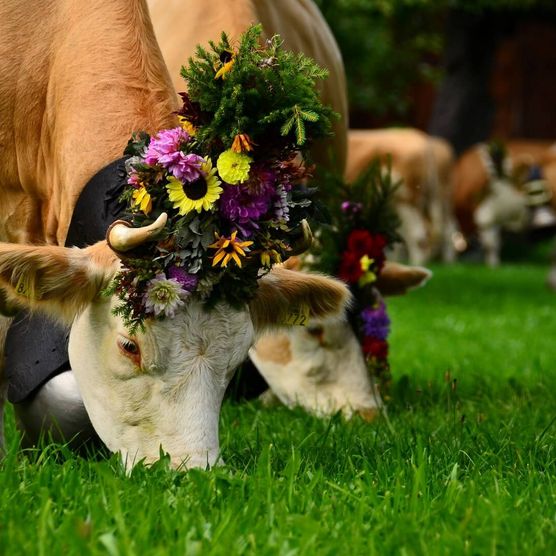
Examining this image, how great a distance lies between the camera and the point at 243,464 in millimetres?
3451

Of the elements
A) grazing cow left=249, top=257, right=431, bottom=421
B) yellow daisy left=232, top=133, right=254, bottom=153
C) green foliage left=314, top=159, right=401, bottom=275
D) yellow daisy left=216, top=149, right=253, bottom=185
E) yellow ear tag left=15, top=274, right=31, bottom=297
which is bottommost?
grazing cow left=249, top=257, right=431, bottom=421

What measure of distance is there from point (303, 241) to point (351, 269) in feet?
5.78

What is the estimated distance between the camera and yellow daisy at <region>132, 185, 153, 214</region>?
3256 millimetres

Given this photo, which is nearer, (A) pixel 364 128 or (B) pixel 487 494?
(B) pixel 487 494

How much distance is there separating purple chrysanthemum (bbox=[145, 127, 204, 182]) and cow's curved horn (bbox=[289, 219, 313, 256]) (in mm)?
343

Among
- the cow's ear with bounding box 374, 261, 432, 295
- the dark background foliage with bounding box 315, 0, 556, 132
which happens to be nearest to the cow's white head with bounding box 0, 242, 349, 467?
the cow's ear with bounding box 374, 261, 432, 295

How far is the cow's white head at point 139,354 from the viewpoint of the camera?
3.27 meters

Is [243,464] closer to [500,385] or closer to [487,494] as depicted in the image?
[487,494]

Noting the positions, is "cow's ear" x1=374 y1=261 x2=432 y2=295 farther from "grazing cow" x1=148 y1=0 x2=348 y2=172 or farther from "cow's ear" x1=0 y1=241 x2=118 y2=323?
"cow's ear" x1=0 y1=241 x2=118 y2=323

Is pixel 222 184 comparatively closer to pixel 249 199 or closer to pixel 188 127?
pixel 249 199

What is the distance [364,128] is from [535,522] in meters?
21.1

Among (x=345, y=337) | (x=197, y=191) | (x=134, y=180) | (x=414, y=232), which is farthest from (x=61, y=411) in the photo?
(x=414, y=232)

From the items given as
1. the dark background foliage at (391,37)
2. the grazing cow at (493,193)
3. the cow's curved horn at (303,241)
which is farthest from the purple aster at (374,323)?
the grazing cow at (493,193)

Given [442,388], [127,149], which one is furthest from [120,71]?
[442,388]
